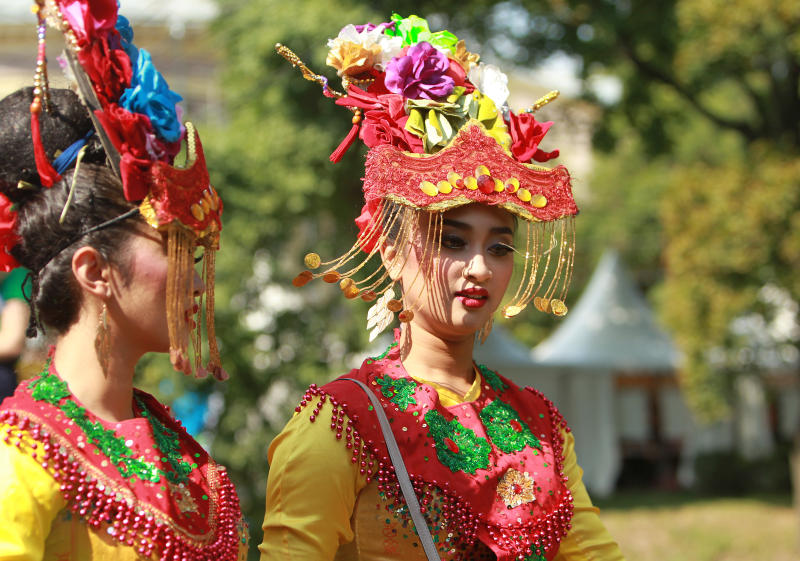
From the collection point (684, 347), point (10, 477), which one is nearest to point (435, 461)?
point (10, 477)

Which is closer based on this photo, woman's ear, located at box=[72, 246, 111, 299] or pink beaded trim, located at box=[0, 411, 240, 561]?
pink beaded trim, located at box=[0, 411, 240, 561]

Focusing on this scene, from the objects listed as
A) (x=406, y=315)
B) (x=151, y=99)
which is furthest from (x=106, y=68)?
(x=406, y=315)

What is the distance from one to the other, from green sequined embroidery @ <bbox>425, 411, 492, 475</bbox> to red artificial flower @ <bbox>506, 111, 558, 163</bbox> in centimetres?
71

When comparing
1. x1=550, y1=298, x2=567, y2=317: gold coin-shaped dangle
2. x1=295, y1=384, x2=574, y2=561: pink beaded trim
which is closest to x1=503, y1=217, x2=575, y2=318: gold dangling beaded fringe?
x1=550, y1=298, x2=567, y2=317: gold coin-shaped dangle

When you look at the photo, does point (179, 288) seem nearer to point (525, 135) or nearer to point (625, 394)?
point (525, 135)

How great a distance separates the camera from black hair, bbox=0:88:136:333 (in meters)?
1.86

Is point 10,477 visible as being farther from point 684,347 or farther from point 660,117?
point 684,347

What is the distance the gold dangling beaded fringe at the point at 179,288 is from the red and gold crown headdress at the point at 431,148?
0.37 meters

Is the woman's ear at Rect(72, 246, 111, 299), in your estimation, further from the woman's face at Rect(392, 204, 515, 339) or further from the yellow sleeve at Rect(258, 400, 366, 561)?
the woman's face at Rect(392, 204, 515, 339)

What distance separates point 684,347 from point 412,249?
9.74 metres

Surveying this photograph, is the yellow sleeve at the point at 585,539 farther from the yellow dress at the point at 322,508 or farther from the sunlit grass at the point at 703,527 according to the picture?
the sunlit grass at the point at 703,527

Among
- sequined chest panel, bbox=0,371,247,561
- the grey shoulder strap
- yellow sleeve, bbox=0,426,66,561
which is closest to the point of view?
yellow sleeve, bbox=0,426,66,561

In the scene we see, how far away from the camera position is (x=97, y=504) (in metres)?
1.74

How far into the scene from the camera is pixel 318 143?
8.27 metres
